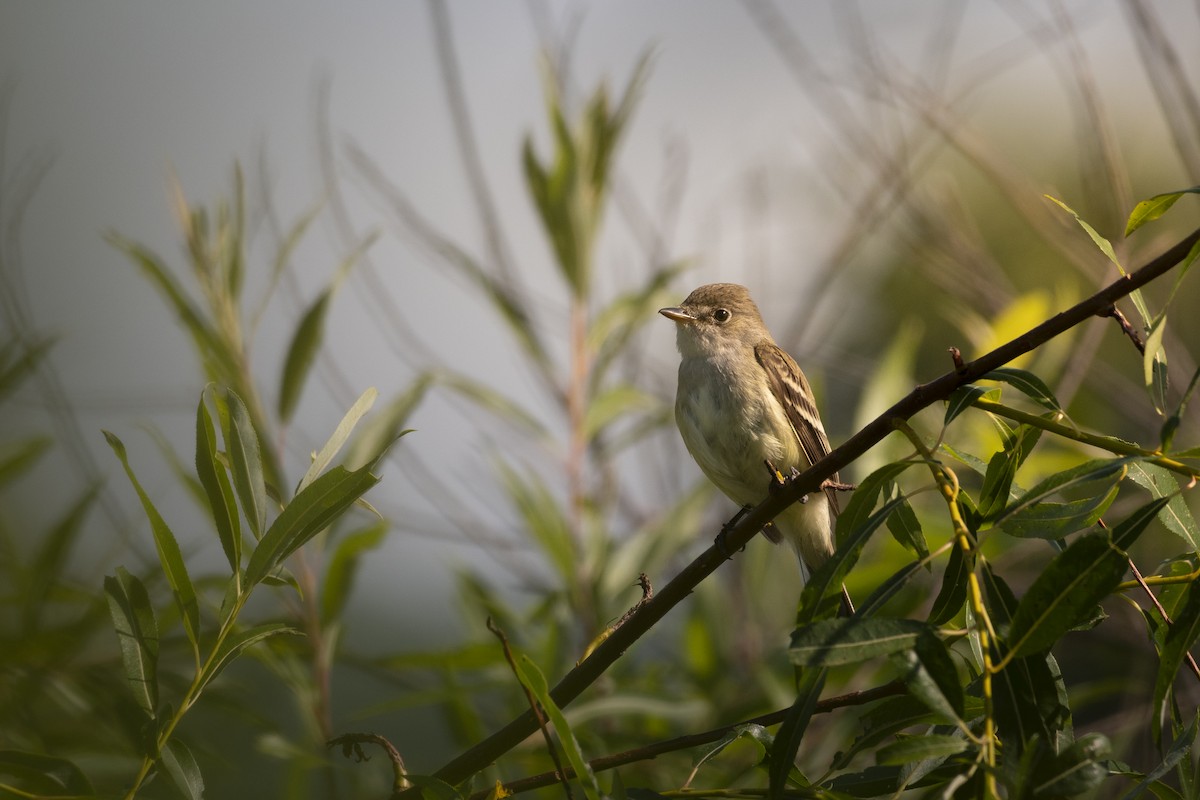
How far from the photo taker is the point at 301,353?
257 cm

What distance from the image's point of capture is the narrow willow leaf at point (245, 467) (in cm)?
139

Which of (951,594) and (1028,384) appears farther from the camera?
(951,594)

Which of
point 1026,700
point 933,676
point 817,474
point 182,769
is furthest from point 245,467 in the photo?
point 1026,700

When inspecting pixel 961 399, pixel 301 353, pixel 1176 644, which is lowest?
pixel 1176 644

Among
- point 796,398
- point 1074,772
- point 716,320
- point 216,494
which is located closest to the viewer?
point 1074,772

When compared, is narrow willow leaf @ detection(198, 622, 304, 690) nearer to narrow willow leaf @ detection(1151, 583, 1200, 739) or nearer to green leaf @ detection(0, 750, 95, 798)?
green leaf @ detection(0, 750, 95, 798)

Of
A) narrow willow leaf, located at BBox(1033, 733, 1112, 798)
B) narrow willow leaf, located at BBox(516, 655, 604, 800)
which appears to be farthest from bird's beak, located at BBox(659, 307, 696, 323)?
narrow willow leaf, located at BBox(1033, 733, 1112, 798)

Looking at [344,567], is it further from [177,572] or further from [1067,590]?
[1067,590]

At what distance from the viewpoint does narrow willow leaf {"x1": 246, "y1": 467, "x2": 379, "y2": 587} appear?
1.27 metres

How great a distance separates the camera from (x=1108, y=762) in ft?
4.01

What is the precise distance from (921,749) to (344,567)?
1825 mm

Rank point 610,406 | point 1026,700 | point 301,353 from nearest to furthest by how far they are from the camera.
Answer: point 1026,700 → point 301,353 → point 610,406

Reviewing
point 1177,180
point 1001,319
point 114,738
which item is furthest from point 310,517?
point 1177,180

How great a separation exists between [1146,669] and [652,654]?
6.09ft
